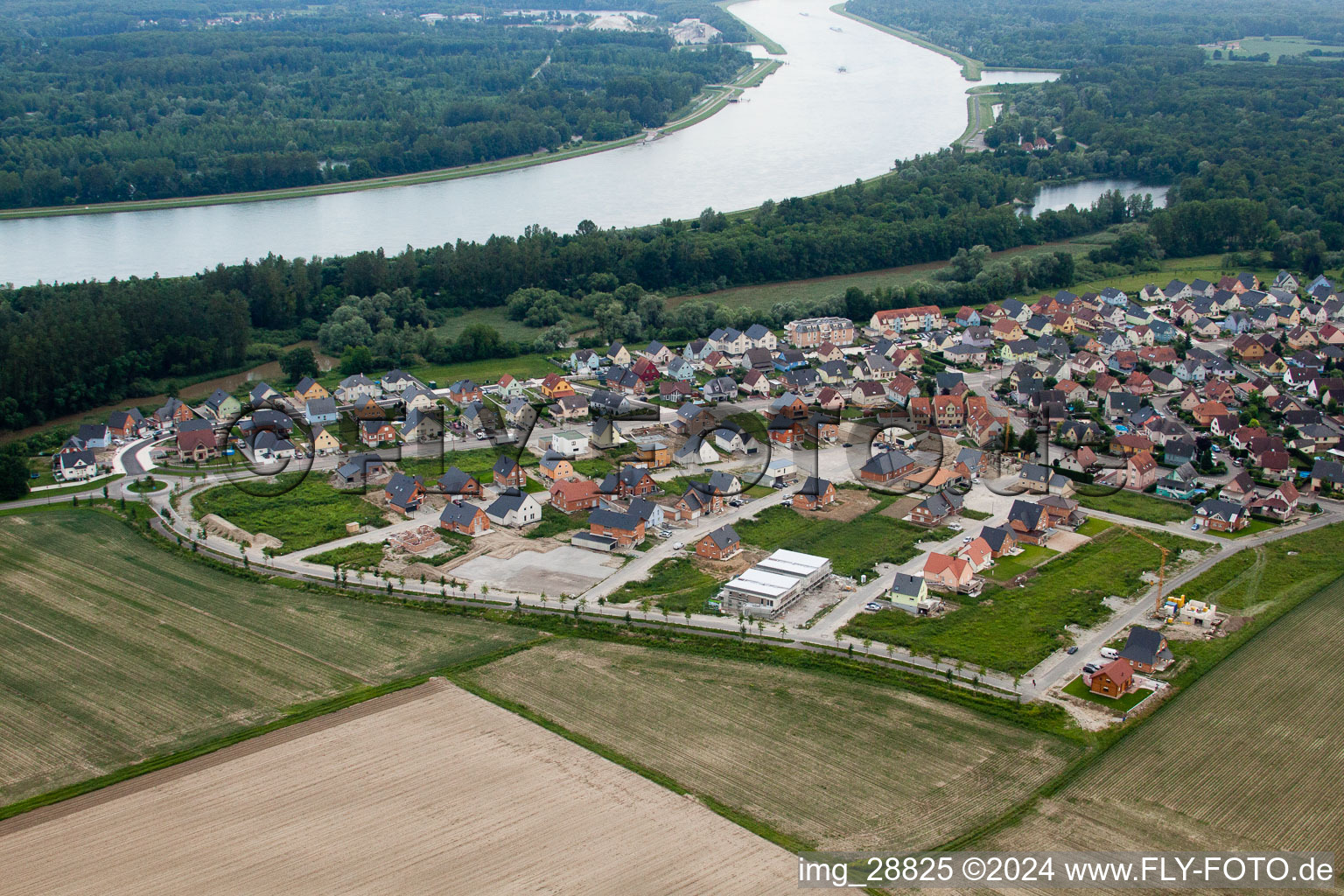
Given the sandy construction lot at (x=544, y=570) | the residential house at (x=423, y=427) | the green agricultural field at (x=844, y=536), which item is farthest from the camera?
the residential house at (x=423, y=427)

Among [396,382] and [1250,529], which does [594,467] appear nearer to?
[396,382]

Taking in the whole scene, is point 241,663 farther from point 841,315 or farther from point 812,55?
point 812,55

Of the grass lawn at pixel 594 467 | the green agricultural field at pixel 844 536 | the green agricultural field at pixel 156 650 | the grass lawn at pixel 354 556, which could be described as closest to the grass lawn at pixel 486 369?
the grass lawn at pixel 594 467

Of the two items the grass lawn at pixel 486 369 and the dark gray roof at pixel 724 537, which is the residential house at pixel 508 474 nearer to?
the dark gray roof at pixel 724 537

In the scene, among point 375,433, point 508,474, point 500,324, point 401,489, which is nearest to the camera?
point 401,489

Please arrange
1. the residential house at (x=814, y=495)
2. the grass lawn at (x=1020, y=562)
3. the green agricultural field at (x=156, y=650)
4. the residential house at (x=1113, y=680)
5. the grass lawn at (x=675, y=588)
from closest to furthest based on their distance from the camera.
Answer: the green agricultural field at (x=156, y=650), the residential house at (x=1113, y=680), the grass lawn at (x=675, y=588), the grass lawn at (x=1020, y=562), the residential house at (x=814, y=495)

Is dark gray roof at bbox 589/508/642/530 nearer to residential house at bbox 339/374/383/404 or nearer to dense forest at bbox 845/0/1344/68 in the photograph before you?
residential house at bbox 339/374/383/404

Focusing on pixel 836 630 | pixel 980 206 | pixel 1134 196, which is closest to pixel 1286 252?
pixel 1134 196

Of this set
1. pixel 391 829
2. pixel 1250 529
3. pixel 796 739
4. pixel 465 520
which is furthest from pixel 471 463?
pixel 1250 529
